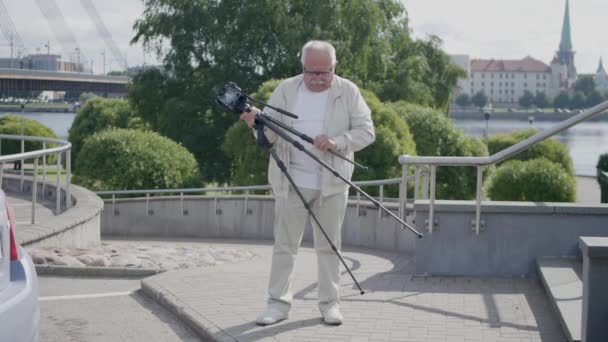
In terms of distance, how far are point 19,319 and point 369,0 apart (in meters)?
38.3

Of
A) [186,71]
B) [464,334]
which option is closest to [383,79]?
[186,71]

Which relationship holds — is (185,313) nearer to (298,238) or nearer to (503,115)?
(298,238)

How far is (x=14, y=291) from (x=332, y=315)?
8.26 ft

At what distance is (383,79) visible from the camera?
149 feet

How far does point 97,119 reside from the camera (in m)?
54.8

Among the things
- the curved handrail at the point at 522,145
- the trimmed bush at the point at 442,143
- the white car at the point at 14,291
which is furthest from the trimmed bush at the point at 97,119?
the white car at the point at 14,291

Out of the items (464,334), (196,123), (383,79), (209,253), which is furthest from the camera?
(383,79)

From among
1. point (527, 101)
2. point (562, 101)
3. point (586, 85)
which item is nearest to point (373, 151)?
point (562, 101)

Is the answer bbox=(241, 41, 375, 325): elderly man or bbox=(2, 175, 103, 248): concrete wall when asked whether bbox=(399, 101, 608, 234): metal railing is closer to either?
bbox=(241, 41, 375, 325): elderly man

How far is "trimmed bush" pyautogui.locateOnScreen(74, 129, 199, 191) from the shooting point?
2564cm

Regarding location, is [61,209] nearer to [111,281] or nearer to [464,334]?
[111,281]

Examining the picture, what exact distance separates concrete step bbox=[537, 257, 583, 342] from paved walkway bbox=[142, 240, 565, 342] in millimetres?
123

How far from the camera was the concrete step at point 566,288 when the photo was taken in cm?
624

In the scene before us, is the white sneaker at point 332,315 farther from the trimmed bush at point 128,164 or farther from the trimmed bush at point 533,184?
the trimmed bush at point 128,164
